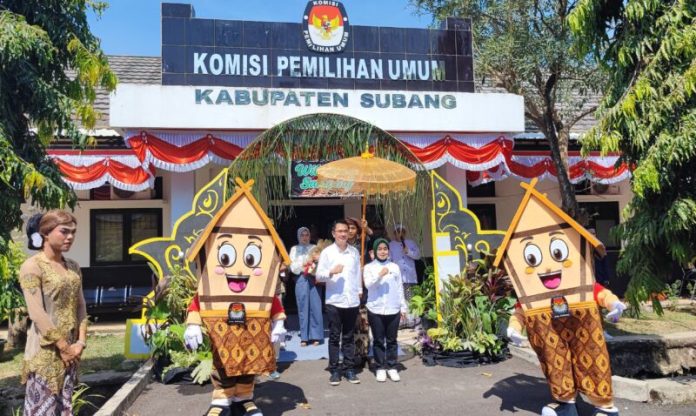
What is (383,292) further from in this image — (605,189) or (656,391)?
(605,189)

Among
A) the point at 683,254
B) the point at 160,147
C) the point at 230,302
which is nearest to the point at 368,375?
the point at 230,302

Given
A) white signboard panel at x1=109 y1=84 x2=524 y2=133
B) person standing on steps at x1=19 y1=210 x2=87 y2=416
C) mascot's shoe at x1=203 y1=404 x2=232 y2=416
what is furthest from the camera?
white signboard panel at x1=109 y1=84 x2=524 y2=133

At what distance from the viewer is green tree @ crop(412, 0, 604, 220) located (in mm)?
8609

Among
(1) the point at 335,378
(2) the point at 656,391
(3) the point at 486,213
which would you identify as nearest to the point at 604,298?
(2) the point at 656,391

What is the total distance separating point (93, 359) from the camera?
6891 mm

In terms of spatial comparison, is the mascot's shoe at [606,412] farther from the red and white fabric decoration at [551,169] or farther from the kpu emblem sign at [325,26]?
the kpu emblem sign at [325,26]

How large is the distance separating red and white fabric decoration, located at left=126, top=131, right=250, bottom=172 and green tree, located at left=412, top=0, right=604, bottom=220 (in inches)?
178

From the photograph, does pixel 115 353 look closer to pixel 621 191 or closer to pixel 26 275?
pixel 26 275

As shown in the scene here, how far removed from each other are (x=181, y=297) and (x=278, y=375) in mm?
1376

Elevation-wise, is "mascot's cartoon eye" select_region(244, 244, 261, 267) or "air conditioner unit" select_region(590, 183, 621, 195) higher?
"air conditioner unit" select_region(590, 183, 621, 195)

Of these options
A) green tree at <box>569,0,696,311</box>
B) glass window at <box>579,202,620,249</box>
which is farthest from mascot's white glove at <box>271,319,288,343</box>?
glass window at <box>579,202,620,249</box>

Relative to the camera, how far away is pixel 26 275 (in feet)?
11.0

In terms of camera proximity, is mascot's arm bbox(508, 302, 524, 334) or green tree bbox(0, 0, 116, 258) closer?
green tree bbox(0, 0, 116, 258)

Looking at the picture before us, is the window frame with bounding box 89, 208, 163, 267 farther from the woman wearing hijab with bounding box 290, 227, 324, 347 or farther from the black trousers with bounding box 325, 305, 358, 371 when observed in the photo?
the black trousers with bounding box 325, 305, 358, 371
